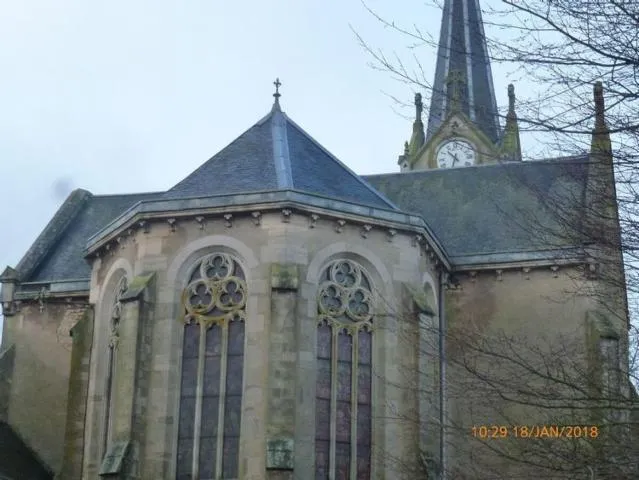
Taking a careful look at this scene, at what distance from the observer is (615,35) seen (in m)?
9.95

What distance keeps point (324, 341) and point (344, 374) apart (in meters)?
0.72

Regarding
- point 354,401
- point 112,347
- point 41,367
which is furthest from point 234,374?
point 41,367

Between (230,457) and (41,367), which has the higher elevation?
(41,367)

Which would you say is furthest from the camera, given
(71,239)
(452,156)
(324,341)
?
(452,156)

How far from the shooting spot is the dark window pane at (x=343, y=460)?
19.6 meters

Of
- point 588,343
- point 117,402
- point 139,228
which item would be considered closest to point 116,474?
point 117,402

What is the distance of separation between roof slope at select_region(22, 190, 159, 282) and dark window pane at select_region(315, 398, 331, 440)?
911cm

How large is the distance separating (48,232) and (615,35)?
21473 millimetres

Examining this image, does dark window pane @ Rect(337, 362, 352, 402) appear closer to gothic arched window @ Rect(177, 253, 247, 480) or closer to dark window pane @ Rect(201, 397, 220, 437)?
gothic arched window @ Rect(177, 253, 247, 480)

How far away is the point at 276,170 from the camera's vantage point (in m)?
21.3

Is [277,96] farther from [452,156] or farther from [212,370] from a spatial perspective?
[452,156]

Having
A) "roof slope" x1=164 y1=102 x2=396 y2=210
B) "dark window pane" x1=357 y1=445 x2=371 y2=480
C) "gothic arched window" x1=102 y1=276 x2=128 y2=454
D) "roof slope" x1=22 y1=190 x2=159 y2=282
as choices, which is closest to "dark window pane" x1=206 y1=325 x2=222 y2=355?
"gothic arched window" x1=102 y1=276 x2=128 y2=454

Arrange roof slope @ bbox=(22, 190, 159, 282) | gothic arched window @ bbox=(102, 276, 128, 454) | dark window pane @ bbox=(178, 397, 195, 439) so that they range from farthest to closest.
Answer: roof slope @ bbox=(22, 190, 159, 282)
gothic arched window @ bbox=(102, 276, 128, 454)
dark window pane @ bbox=(178, 397, 195, 439)

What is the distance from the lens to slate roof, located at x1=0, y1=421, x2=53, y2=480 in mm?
23906
